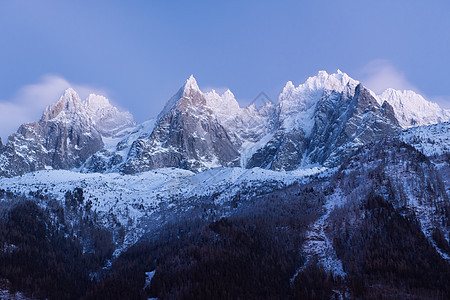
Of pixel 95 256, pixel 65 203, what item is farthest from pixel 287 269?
pixel 65 203

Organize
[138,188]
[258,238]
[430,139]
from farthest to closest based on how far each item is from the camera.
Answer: [138,188] < [430,139] < [258,238]

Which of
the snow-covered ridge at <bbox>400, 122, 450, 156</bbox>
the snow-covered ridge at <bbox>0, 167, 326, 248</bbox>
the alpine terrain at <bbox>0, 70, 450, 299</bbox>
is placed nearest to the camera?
the alpine terrain at <bbox>0, 70, 450, 299</bbox>

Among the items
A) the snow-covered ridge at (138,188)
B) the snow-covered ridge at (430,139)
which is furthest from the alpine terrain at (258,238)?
the snow-covered ridge at (138,188)

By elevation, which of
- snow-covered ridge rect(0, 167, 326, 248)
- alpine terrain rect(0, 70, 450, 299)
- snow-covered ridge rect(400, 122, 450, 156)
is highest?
snow-covered ridge rect(400, 122, 450, 156)

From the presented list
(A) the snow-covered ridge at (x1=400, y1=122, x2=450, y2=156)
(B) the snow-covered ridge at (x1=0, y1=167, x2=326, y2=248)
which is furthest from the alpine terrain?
(B) the snow-covered ridge at (x1=0, y1=167, x2=326, y2=248)

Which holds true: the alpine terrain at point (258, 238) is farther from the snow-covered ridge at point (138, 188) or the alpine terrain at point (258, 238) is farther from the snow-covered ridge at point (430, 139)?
the snow-covered ridge at point (138, 188)

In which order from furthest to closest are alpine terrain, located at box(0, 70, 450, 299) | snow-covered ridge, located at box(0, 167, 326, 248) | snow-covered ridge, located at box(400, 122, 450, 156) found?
1. snow-covered ridge, located at box(0, 167, 326, 248)
2. snow-covered ridge, located at box(400, 122, 450, 156)
3. alpine terrain, located at box(0, 70, 450, 299)

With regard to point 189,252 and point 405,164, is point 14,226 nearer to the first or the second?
point 189,252

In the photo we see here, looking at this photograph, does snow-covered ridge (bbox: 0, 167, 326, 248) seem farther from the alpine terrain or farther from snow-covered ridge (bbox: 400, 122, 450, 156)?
snow-covered ridge (bbox: 400, 122, 450, 156)

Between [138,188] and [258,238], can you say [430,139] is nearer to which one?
[258,238]

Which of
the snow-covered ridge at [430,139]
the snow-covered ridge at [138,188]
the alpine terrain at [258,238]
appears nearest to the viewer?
the alpine terrain at [258,238]

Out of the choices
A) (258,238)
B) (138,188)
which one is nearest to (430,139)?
(258,238)
